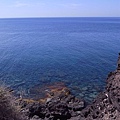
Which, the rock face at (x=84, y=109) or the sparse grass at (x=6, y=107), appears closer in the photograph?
the sparse grass at (x=6, y=107)

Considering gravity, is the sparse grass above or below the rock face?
above

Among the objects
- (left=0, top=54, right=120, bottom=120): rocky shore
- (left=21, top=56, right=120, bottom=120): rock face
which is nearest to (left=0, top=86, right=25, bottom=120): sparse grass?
(left=0, top=54, right=120, bottom=120): rocky shore

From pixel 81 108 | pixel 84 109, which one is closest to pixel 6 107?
pixel 84 109

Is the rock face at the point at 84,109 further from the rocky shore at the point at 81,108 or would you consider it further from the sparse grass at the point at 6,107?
the sparse grass at the point at 6,107

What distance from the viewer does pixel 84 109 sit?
80.2 feet

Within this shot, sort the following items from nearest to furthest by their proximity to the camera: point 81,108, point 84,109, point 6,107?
1. point 6,107
2. point 84,109
3. point 81,108

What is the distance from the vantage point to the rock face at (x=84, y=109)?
780 inches

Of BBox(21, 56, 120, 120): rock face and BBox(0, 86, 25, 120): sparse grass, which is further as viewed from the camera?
BBox(21, 56, 120, 120): rock face

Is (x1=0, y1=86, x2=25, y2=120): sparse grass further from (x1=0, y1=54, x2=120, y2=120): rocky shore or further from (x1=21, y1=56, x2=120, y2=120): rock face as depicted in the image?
(x1=21, y1=56, x2=120, y2=120): rock face

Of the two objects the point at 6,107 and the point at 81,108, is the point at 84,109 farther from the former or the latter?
the point at 6,107

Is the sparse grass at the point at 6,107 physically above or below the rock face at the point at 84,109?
above

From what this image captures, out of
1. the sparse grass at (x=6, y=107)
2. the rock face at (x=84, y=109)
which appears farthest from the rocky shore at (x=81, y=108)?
the sparse grass at (x=6, y=107)

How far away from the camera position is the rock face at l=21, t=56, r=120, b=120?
780 inches

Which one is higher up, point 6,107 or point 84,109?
point 6,107
